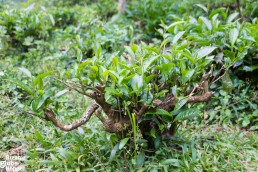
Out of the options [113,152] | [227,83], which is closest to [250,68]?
[227,83]

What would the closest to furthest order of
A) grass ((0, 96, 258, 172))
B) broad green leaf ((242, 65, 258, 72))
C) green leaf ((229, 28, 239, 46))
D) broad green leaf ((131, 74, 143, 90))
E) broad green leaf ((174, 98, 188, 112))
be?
broad green leaf ((131, 74, 143, 90)), broad green leaf ((174, 98, 188, 112)), grass ((0, 96, 258, 172)), green leaf ((229, 28, 239, 46)), broad green leaf ((242, 65, 258, 72))

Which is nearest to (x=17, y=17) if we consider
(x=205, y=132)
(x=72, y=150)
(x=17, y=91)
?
(x=17, y=91)

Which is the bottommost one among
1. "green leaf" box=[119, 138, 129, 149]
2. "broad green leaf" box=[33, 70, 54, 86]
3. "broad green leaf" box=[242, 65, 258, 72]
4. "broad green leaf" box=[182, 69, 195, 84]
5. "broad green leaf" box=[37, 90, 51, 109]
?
"green leaf" box=[119, 138, 129, 149]

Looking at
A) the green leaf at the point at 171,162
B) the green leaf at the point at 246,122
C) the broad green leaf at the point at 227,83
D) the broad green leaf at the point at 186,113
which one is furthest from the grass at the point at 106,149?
the broad green leaf at the point at 227,83

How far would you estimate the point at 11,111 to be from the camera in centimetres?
279

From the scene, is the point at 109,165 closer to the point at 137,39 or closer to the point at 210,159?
the point at 210,159

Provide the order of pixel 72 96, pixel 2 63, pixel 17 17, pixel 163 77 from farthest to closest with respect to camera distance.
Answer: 1. pixel 17 17
2. pixel 2 63
3. pixel 72 96
4. pixel 163 77

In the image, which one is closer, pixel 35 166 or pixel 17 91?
pixel 35 166

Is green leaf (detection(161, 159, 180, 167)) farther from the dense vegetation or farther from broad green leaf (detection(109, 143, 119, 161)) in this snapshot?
broad green leaf (detection(109, 143, 119, 161))

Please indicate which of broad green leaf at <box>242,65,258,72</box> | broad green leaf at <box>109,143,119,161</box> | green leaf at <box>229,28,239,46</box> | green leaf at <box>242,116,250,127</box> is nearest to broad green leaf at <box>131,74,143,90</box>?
broad green leaf at <box>109,143,119,161</box>

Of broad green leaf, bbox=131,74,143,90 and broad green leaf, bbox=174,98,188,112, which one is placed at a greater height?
broad green leaf, bbox=131,74,143,90

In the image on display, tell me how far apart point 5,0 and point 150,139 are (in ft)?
12.1

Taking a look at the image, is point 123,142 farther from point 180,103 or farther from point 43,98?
point 43,98

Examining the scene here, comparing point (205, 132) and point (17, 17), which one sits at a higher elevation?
point (17, 17)
